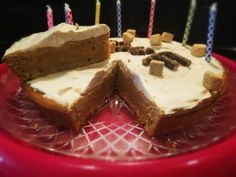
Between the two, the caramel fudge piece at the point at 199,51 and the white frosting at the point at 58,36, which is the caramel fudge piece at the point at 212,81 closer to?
the caramel fudge piece at the point at 199,51

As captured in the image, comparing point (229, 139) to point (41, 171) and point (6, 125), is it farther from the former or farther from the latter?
point (6, 125)

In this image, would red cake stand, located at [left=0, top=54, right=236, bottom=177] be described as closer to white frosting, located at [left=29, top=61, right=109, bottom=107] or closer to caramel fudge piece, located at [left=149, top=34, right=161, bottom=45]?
white frosting, located at [left=29, top=61, right=109, bottom=107]

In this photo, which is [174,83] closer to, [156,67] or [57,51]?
[156,67]

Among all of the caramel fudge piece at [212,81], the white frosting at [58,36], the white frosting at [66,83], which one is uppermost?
the white frosting at [58,36]

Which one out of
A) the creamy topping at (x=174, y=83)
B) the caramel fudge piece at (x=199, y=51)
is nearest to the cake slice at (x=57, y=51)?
the creamy topping at (x=174, y=83)

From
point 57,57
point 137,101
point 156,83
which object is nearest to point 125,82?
point 137,101

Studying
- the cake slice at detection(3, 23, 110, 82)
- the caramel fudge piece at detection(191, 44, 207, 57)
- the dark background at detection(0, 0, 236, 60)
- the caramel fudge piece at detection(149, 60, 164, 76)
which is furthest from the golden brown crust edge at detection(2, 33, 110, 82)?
the dark background at detection(0, 0, 236, 60)

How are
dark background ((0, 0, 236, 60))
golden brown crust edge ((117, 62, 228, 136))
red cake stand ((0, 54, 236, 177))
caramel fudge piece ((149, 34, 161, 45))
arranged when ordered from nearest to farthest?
red cake stand ((0, 54, 236, 177))
golden brown crust edge ((117, 62, 228, 136))
caramel fudge piece ((149, 34, 161, 45))
dark background ((0, 0, 236, 60))
